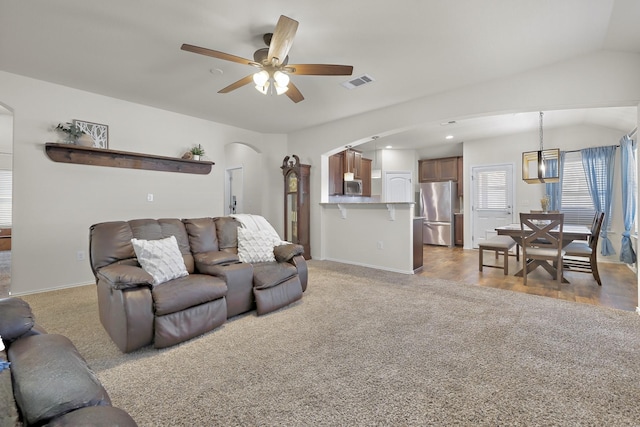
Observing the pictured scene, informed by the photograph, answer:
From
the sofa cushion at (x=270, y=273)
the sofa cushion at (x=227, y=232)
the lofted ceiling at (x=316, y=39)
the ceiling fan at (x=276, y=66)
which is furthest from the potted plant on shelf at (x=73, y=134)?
the sofa cushion at (x=270, y=273)

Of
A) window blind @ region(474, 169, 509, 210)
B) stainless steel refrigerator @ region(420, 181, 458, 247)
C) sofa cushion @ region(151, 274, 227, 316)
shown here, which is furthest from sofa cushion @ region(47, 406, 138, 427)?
stainless steel refrigerator @ region(420, 181, 458, 247)

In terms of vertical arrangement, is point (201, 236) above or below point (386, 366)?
above

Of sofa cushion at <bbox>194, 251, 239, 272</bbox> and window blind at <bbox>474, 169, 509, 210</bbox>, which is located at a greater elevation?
window blind at <bbox>474, 169, 509, 210</bbox>

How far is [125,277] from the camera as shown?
2062 mm

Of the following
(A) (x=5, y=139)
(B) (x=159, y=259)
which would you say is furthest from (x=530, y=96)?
(A) (x=5, y=139)

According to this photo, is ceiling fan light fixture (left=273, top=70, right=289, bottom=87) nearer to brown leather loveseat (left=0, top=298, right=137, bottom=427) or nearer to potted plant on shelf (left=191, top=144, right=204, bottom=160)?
brown leather loveseat (left=0, top=298, right=137, bottom=427)

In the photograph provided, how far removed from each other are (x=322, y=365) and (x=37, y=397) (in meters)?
1.44

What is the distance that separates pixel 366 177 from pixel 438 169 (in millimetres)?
1929

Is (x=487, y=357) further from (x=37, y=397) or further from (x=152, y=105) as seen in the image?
(x=152, y=105)

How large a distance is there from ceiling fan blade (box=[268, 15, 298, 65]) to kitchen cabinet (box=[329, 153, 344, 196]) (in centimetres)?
367

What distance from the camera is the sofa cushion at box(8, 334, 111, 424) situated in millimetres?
838

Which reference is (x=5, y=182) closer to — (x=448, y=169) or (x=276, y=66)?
(x=276, y=66)

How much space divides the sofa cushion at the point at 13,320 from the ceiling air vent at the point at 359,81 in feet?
11.4

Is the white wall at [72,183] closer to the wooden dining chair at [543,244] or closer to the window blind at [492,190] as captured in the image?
the wooden dining chair at [543,244]
